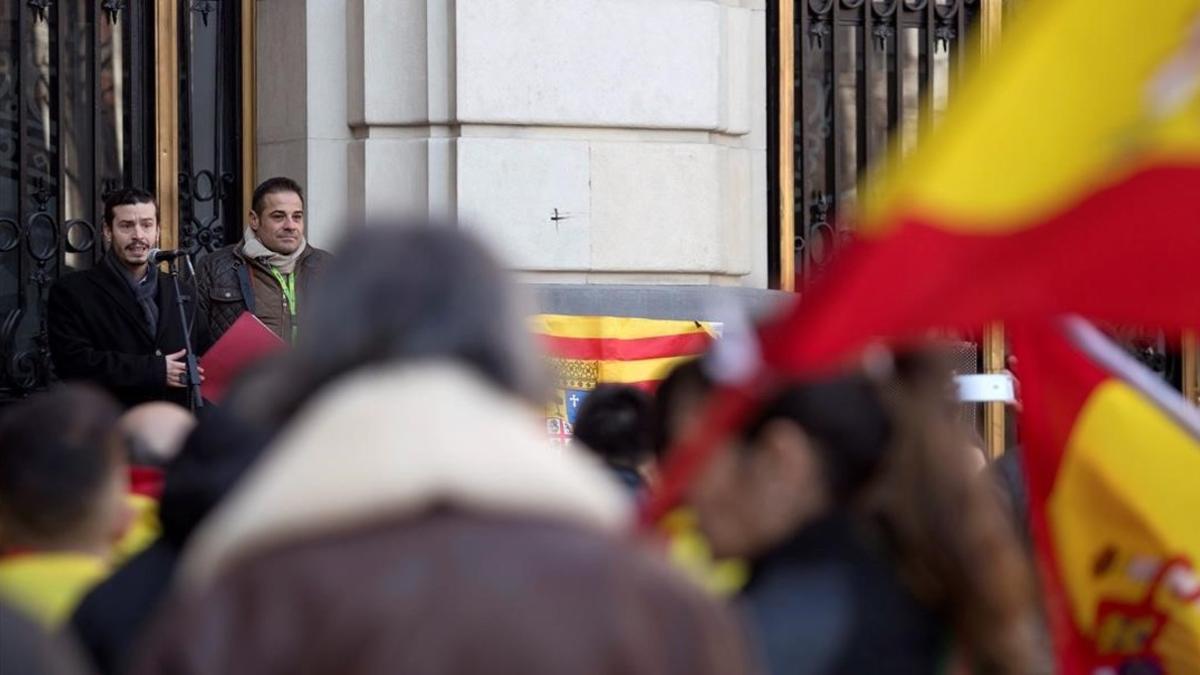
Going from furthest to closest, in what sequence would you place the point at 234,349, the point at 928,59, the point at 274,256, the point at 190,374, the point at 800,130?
the point at 928,59, the point at 800,130, the point at 274,256, the point at 190,374, the point at 234,349

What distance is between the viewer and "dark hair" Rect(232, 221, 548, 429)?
2.34m

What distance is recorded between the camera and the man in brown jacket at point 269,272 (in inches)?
339

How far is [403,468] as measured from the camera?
7.35 ft

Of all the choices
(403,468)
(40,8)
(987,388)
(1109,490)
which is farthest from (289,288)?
(403,468)

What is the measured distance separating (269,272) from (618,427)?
11.3 ft

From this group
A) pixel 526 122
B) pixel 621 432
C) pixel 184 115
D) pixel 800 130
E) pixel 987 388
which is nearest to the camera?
pixel 621 432

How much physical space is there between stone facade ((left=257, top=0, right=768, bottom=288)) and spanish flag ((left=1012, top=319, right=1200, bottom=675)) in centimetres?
534

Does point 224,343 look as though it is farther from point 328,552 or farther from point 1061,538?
point 328,552

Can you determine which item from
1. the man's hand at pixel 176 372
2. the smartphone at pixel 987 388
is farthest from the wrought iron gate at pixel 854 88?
the smartphone at pixel 987 388

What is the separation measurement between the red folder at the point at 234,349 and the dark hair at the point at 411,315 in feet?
16.6

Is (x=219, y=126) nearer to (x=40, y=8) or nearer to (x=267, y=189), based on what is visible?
(x=40, y=8)

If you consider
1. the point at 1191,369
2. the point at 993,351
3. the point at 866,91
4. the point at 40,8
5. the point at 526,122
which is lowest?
the point at 1191,369

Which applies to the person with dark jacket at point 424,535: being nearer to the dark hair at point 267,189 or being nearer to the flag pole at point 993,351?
the dark hair at point 267,189

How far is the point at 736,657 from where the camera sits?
2287mm
